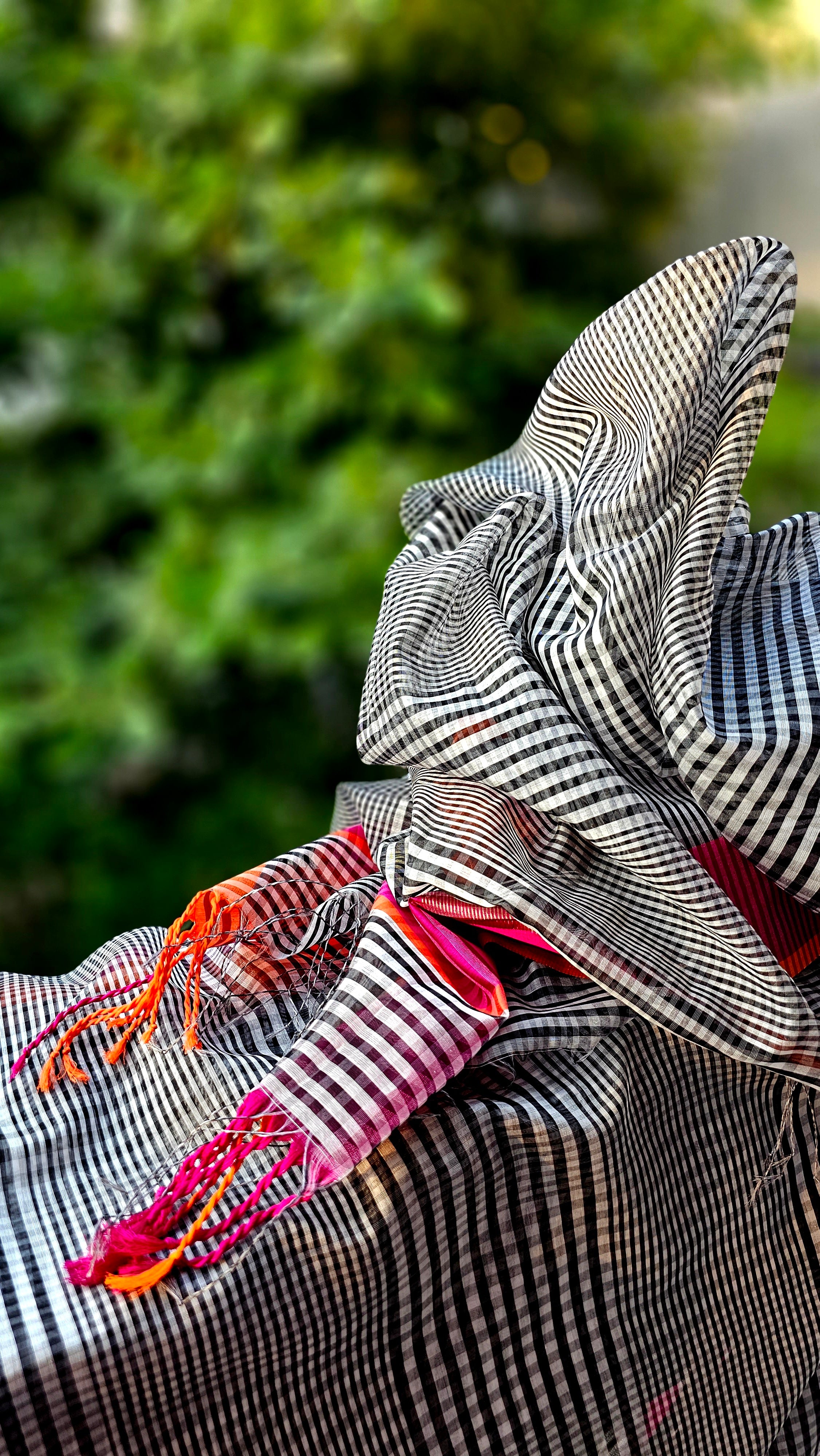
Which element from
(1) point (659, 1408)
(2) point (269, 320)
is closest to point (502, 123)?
(2) point (269, 320)

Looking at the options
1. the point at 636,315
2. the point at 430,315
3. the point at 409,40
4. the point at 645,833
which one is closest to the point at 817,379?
the point at 430,315

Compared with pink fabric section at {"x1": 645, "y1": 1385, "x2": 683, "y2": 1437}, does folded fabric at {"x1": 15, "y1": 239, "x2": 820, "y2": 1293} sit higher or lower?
higher

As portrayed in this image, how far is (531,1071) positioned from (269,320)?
61.2 inches

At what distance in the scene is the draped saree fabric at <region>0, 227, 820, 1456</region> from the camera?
0.95ft

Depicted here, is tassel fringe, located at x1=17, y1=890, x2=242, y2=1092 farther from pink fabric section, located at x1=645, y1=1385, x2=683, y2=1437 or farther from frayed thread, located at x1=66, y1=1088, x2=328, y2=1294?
pink fabric section, located at x1=645, y1=1385, x2=683, y2=1437

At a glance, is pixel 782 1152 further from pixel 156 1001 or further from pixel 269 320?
pixel 269 320

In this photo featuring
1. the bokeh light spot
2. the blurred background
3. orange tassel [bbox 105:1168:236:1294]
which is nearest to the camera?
orange tassel [bbox 105:1168:236:1294]

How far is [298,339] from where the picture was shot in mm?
1629

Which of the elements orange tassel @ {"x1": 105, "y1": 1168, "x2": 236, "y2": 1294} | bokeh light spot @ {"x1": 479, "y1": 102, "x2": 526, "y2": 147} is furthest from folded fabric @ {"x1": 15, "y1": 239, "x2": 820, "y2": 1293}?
bokeh light spot @ {"x1": 479, "y1": 102, "x2": 526, "y2": 147}

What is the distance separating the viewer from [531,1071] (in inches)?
13.4

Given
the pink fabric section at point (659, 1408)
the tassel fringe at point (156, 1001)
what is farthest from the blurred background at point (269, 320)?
the pink fabric section at point (659, 1408)

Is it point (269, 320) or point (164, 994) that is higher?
point (269, 320)

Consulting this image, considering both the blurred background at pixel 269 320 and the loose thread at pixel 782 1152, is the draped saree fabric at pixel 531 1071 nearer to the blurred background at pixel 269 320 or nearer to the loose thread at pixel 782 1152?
the loose thread at pixel 782 1152

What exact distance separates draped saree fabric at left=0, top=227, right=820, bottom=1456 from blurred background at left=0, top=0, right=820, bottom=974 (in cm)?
118
